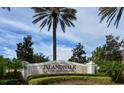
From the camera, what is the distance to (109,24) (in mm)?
22359

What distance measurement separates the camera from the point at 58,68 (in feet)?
74.5

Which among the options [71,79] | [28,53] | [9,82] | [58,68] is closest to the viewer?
[9,82]

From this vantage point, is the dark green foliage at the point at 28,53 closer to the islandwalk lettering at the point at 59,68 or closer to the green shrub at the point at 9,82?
the islandwalk lettering at the point at 59,68

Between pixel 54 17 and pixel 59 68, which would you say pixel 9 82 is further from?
pixel 54 17

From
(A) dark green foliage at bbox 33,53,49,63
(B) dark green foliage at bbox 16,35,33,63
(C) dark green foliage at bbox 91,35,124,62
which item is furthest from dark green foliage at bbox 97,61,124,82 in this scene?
(B) dark green foliage at bbox 16,35,33,63

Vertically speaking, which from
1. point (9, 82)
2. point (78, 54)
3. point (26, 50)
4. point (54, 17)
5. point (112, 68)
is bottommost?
point (9, 82)

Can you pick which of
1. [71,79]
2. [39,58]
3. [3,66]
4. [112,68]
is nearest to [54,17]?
[39,58]

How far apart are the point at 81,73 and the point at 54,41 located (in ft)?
5.00

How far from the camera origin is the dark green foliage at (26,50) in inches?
868

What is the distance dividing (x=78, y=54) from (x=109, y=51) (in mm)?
955

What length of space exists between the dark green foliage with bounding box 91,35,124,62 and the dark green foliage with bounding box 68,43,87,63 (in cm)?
32
